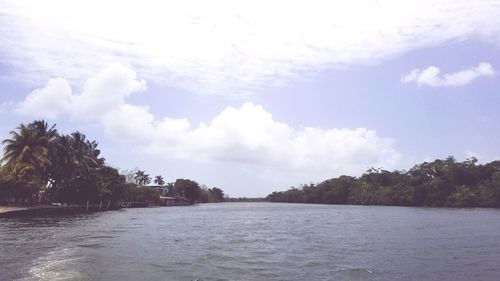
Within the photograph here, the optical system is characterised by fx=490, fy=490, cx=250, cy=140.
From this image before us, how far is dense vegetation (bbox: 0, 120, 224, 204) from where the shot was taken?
58.6 meters

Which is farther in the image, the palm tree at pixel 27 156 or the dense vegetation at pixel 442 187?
the dense vegetation at pixel 442 187

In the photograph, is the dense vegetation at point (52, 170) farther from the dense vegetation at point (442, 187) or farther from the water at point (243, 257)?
the dense vegetation at point (442, 187)

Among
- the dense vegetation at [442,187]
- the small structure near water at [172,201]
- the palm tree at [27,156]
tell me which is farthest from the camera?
the small structure near water at [172,201]

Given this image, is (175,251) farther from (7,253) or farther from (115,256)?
(7,253)

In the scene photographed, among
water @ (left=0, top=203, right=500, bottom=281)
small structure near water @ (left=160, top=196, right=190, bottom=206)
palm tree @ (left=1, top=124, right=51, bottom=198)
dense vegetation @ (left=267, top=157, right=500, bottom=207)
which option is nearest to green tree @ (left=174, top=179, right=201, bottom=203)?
small structure near water @ (left=160, top=196, right=190, bottom=206)

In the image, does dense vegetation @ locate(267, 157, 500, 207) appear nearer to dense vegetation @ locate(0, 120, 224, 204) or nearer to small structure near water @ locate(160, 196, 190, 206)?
small structure near water @ locate(160, 196, 190, 206)

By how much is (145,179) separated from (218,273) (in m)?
178

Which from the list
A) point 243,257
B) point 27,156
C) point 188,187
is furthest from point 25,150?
point 188,187

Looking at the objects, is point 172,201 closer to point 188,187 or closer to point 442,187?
point 188,187

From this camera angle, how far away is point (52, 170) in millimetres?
71875

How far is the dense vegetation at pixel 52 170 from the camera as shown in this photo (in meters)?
58.6

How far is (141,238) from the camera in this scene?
97.8 ft

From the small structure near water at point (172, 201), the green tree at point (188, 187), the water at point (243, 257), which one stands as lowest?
→ the water at point (243, 257)

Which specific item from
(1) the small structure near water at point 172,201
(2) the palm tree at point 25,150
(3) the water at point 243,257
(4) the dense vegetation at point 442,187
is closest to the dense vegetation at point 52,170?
(2) the palm tree at point 25,150
